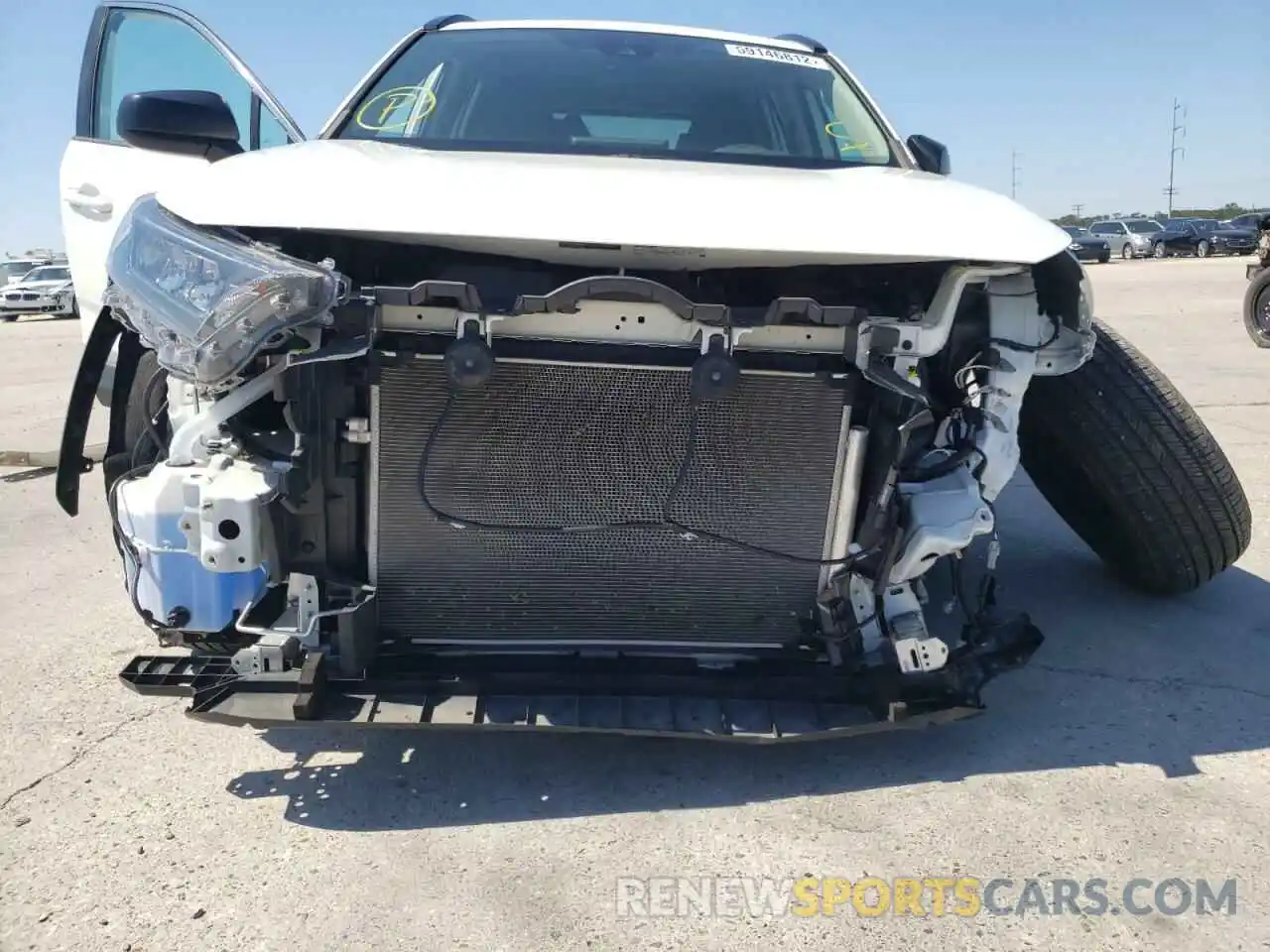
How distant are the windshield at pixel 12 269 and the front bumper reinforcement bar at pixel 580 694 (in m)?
29.1

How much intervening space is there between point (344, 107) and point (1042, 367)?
226 centimetres

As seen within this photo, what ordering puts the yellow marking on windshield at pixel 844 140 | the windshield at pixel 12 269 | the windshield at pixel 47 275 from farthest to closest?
the windshield at pixel 12 269 < the windshield at pixel 47 275 < the yellow marking on windshield at pixel 844 140

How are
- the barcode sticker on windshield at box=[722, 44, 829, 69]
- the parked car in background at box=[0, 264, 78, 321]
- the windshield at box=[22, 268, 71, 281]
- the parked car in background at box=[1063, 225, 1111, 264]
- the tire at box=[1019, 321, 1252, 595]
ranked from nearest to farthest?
the tire at box=[1019, 321, 1252, 595] < the barcode sticker on windshield at box=[722, 44, 829, 69] < the parked car in background at box=[0, 264, 78, 321] < the windshield at box=[22, 268, 71, 281] < the parked car in background at box=[1063, 225, 1111, 264]

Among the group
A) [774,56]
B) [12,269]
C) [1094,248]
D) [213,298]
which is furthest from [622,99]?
[1094,248]


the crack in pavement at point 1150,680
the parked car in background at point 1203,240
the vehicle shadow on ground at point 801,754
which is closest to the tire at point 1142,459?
the vehicle shadow on ground at point 801,754

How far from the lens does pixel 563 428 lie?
217 centimetres

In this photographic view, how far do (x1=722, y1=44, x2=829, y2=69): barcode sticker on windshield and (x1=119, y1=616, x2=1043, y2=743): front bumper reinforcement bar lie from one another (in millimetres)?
2226

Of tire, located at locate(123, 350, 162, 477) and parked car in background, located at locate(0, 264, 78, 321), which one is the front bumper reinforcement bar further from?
parked car in background, located at locate(0, 264, 78, 321)

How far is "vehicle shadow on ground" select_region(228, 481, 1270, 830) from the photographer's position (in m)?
2.21

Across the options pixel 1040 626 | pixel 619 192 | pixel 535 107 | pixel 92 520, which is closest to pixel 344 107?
pixel 535 107

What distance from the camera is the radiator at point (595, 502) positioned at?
7.02 ft

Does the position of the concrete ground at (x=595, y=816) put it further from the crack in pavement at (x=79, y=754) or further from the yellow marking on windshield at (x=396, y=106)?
the yellow marking on windshield at (x=396, y=106)

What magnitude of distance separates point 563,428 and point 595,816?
873 millimetres

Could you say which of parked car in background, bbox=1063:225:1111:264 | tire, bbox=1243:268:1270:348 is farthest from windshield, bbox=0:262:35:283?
parked car in background, bbox=1063:225:1111:264
